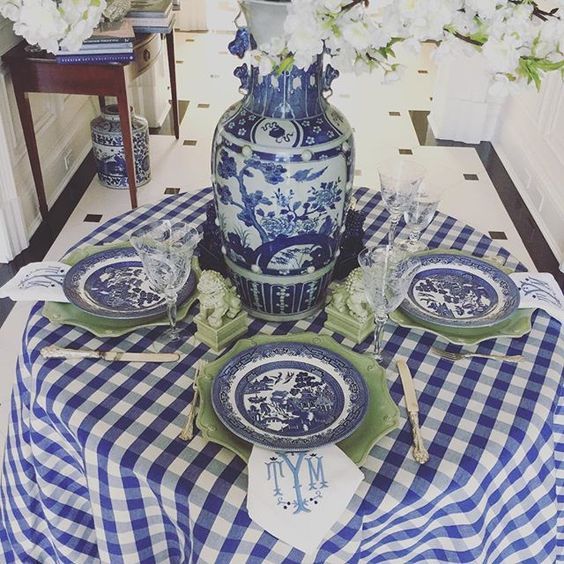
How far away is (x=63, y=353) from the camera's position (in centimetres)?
116

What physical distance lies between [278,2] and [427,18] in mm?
339

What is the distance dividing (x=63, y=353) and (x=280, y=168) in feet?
1.62

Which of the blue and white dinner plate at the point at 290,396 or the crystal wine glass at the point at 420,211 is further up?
the crystal wine glass at the point at 420,211

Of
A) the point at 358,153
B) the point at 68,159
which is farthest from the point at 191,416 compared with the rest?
the point at 358,153

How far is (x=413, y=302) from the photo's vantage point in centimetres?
133

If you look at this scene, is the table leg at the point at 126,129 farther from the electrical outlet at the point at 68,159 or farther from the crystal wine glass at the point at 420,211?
the crystal wine glass at the point at 420,211

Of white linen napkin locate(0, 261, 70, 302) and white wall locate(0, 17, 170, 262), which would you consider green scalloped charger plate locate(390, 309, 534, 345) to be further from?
white wall locate(0, 17, 170, 262)

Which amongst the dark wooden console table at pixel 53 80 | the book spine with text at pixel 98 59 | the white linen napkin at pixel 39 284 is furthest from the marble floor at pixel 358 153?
the white linen napkin at pixel 39 284

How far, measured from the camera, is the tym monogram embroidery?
94 cm

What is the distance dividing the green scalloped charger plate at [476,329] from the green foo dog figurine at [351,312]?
0.07 metres

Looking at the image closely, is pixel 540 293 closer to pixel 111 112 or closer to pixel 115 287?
pixel 115 287

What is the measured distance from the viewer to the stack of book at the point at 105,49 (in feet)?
8.64

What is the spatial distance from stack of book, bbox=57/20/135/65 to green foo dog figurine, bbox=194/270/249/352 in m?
1.78

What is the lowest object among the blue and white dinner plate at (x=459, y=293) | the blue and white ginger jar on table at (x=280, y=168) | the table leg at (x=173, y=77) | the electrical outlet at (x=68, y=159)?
the electrical outlet at (x=68, y=159)
